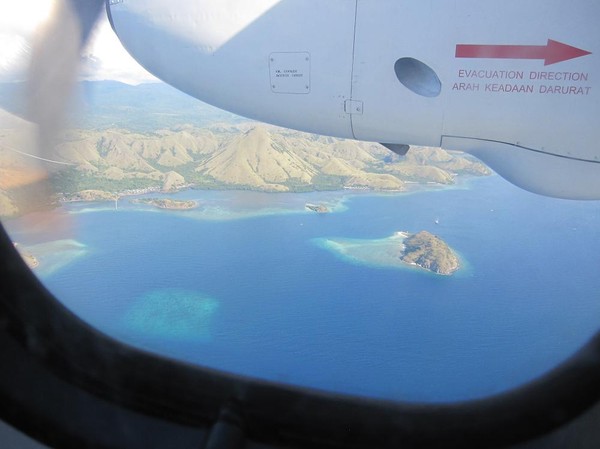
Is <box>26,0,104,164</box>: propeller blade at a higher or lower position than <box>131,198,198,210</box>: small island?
higher

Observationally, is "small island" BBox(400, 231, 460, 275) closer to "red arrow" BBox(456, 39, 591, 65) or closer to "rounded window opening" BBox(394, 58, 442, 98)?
"rounded window opening" BBox(394, 58, 442, 98)

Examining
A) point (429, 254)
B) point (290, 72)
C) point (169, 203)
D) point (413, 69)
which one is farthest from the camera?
point (169, 203)

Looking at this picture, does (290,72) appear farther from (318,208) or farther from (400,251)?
(318,208)

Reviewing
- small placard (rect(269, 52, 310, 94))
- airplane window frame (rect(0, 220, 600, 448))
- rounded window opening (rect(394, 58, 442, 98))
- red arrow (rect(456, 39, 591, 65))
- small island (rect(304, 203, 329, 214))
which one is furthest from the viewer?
small island (rect(304, 203, 329, 214))

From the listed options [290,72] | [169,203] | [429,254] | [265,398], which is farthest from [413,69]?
[169,203]

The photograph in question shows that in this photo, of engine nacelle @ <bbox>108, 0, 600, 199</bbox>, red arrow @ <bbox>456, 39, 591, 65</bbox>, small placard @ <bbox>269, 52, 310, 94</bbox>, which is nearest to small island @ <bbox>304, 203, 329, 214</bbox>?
engine nacelle @ <bbox>108, 0, 600, 199</bbox>
